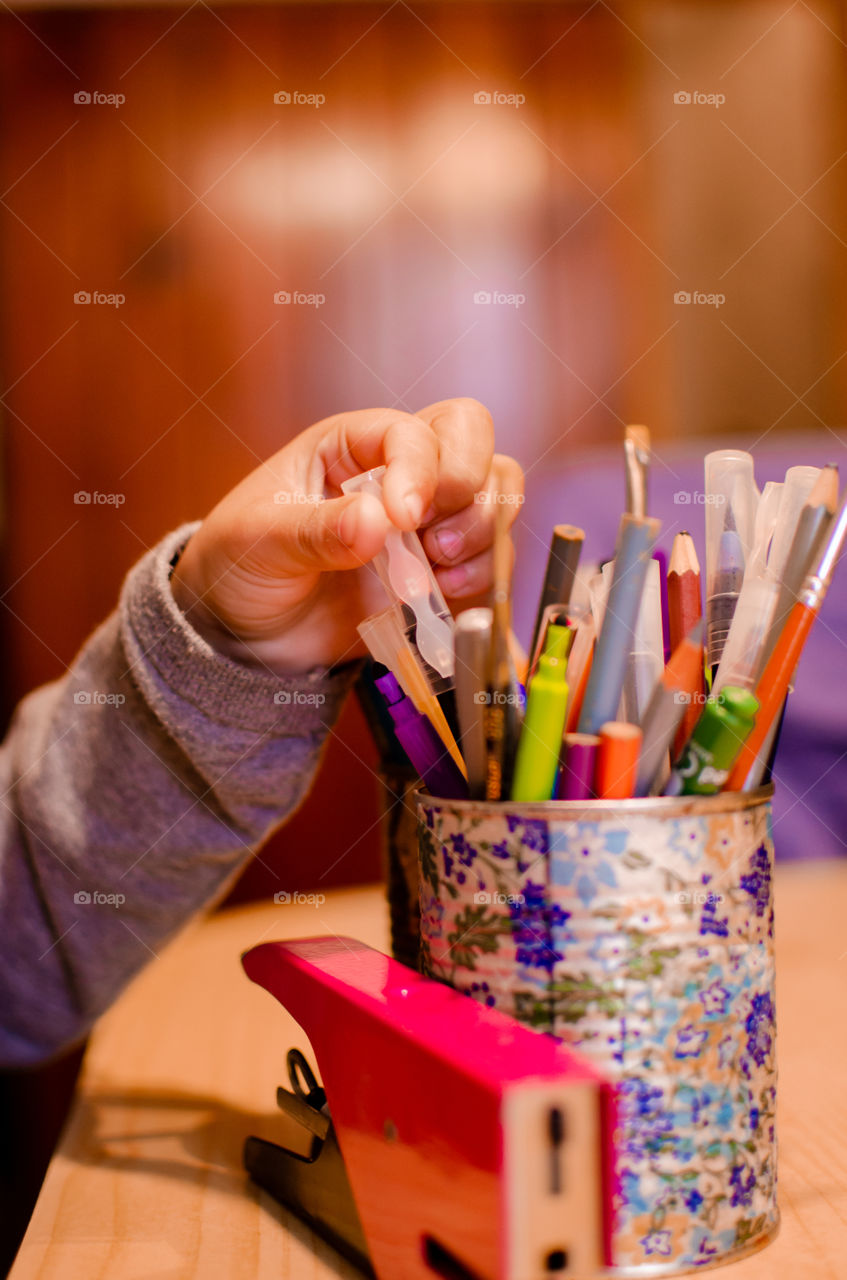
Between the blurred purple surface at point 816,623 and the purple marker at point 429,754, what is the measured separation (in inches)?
25.4

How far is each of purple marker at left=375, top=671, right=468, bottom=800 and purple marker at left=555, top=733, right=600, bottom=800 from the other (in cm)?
5

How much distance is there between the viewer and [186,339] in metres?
1.55

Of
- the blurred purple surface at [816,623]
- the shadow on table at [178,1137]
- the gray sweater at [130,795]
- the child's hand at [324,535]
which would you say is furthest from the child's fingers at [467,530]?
the blurred purple surface at [816,623]

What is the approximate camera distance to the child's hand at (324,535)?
433 mm

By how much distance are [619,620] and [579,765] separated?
43 millimetres

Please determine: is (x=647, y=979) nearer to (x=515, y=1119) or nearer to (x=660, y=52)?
(x=515, y=1119)

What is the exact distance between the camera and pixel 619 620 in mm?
293

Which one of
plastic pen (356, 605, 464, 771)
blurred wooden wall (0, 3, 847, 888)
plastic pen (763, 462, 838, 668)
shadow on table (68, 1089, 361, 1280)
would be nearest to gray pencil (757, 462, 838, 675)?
plastic pen (763, 462, 838, 668)

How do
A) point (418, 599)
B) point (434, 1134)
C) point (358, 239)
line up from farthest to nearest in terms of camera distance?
point (358, 239)
point (418, 599)
point (434, 1134)

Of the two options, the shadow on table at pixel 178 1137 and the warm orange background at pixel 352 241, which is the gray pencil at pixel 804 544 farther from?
the warm orange background at pixel 352 241

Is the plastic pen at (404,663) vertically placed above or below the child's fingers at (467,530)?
below

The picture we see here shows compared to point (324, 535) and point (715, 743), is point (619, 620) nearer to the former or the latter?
point (715, 743)

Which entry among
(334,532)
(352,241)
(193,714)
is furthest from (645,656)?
(352,241)

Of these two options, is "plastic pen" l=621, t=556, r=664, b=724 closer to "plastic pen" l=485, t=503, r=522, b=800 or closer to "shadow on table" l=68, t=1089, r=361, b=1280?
"plastic pen" l=485, t=503, r=522, b=800
